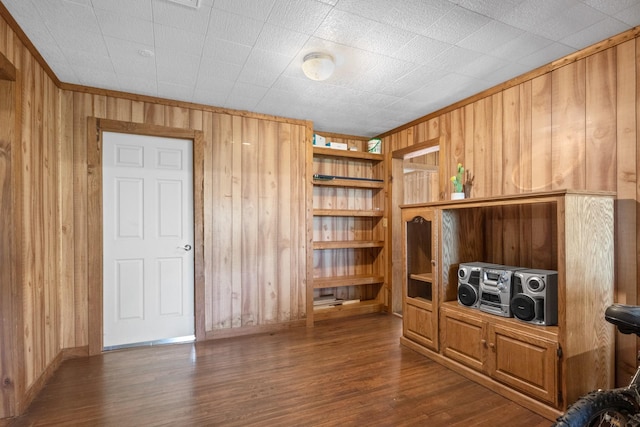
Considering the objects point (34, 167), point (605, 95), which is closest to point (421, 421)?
point (605, 95)

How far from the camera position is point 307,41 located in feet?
7.27

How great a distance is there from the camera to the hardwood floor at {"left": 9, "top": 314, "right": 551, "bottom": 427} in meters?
2.04

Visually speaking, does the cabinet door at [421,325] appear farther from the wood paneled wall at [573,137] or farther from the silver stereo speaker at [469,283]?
the wood paneled wall at [573,137]

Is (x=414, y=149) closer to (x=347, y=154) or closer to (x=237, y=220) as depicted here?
(x=347, y=154)

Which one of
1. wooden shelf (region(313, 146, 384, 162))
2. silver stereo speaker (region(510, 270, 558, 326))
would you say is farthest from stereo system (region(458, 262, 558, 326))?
wooden shelf (region(313, 146, 384, 162))

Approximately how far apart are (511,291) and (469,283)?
358mm

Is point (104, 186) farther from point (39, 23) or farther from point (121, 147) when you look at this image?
point (39, 23)

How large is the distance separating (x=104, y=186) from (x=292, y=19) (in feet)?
8.08

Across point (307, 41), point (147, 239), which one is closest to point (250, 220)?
point (147, 239)

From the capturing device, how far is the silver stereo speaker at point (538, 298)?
2.14 metres

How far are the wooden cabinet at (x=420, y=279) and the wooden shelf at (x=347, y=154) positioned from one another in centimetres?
134

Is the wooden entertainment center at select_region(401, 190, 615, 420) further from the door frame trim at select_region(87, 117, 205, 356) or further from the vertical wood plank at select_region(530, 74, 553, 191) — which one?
the door frame trim at select_region(87, 117, 205, 356)

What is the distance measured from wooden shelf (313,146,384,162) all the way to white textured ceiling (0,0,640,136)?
1.00 metres

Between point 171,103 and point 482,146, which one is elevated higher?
point 171,103
